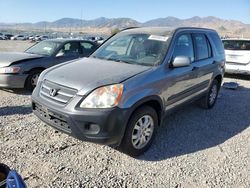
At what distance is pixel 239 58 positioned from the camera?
949cm

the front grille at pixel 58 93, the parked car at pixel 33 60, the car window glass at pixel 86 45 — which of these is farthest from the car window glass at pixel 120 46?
the car window glass at pixel 86 45

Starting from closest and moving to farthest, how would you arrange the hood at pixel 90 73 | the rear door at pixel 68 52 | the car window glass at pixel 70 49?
1. the hood at pixel 90 73
2. the rear door at pixel 68 52
3. the car window glass at pixel 70 49

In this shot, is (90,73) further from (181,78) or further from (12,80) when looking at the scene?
(12,80)

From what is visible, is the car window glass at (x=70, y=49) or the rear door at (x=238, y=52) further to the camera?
the rear door at (x=238, y=52)

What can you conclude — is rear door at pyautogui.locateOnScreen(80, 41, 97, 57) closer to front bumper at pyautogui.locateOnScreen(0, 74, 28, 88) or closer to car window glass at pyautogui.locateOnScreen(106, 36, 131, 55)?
front bumper at pyautogui.locateOnScreen(0, 74, 28, 88)

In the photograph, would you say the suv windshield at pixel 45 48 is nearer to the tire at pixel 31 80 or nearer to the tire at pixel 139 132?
the tire at pixel 31 80

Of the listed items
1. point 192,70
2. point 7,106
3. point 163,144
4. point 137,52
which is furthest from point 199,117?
point 7,106

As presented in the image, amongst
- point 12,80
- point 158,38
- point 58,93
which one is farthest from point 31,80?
point 158,38

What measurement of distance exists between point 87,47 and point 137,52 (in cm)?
427

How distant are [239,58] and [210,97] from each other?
4519 mm

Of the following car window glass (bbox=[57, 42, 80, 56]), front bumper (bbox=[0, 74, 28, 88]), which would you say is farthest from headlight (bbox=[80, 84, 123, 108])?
car window glass (bbox=[57, 42, 80, 56])

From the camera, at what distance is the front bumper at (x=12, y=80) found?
6160mm

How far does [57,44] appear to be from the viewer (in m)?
7.37

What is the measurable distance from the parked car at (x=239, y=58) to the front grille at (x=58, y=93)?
315 inches
